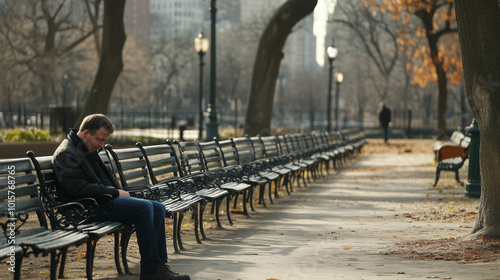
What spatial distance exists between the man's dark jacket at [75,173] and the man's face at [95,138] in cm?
4

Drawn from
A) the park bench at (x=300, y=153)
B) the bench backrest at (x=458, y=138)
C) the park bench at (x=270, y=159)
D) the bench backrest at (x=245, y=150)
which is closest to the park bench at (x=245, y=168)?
the bench backrest at (x=245, y=150)

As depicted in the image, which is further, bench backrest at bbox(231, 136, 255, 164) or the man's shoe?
bench backrest at bbox(231, 136, 255, 164)

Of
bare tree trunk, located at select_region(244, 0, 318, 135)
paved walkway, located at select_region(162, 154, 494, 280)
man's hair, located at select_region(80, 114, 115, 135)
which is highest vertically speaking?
bare tree trunk, located at select_region(244, 0, 318, 135)

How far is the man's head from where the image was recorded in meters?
6.37

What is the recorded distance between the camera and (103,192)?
6352 mm

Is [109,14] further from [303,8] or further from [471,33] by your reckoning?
[471,33]

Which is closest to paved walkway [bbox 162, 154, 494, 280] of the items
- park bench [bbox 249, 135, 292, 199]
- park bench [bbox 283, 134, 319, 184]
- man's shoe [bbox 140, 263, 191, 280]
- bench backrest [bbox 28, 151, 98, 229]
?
man's shoe [bbox 140, 263, 191, 280]

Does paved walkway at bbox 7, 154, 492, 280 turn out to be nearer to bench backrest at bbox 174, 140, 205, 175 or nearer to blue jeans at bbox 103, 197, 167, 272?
blue jeans at bbox 103, 197, 167, 272

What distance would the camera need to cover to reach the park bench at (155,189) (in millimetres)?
7492

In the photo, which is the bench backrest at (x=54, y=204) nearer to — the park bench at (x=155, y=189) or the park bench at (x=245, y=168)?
the park bench at (x=155, y=189)

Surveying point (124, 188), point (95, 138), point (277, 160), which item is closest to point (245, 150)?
point (277, 160)

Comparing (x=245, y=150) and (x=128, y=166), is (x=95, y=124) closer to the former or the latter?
(x=128, y=166)

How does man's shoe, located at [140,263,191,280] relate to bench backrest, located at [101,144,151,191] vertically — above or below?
below

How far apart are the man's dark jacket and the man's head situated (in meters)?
0.06
